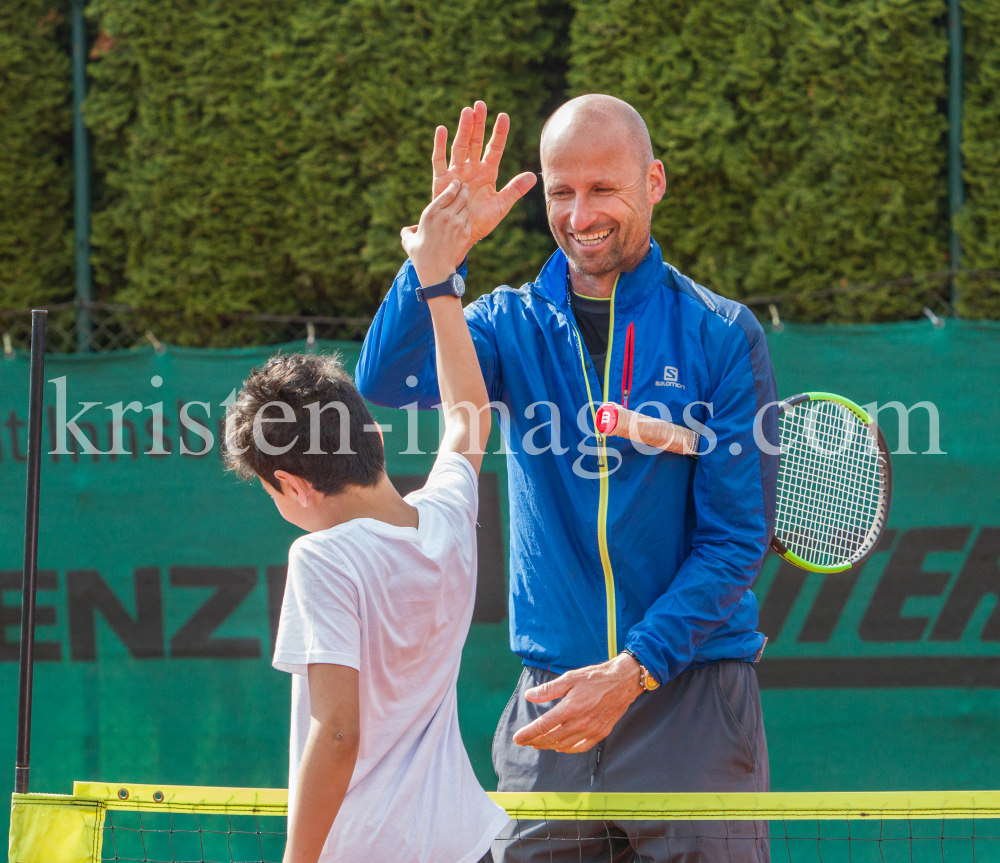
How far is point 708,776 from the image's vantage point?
220cm

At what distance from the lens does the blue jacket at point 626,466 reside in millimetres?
2184

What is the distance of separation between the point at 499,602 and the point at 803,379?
4.98ft

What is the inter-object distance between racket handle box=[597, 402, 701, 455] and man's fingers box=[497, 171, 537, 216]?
0.51m

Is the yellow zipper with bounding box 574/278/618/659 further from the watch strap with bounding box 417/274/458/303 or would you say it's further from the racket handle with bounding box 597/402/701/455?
the watch strap with bounding box 417/274/458/303

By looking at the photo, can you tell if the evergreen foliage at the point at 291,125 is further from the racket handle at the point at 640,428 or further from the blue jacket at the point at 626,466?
the racket handle at the point at 640,428

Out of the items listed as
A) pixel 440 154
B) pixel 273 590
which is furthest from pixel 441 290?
pixel 273 590

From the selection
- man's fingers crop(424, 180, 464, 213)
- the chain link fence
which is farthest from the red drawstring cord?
the chain link fence

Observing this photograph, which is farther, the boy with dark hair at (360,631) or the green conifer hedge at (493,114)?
the green conifer hedge at (493,114)

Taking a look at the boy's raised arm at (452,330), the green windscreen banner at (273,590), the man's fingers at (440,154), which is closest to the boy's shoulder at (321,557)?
the boy's raised arm at (452,330)

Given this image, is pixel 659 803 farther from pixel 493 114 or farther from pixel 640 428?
pixel 493 114

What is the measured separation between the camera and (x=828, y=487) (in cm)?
291

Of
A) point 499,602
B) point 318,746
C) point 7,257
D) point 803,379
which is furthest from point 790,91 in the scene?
point 318,746

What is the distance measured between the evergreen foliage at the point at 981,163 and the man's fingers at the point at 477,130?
3.10m

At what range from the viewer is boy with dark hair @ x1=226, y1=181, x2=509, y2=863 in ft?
4.92
